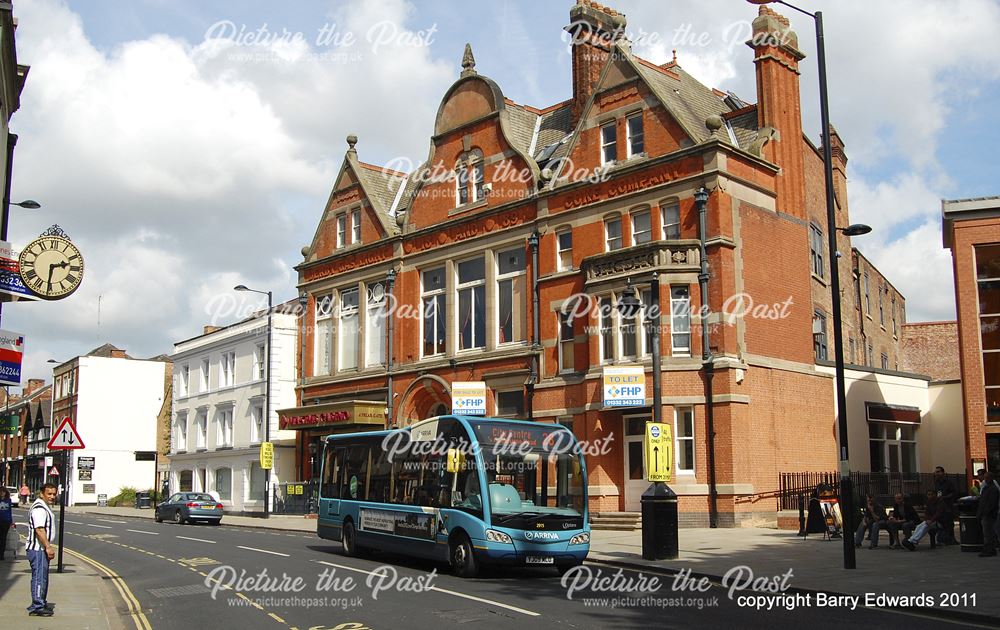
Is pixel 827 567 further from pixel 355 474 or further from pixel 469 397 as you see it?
pixel 469 397

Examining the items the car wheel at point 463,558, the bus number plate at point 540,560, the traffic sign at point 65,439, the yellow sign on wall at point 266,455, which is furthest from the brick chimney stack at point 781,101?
the yellow sign on wall at point 266,455

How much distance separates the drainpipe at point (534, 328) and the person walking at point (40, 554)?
20067 millimetres

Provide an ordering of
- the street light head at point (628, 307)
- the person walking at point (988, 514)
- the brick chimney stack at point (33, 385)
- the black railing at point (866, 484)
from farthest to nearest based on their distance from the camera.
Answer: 1. the brick chimney stack at point (33, 385)
2. the street light head at point (628, 307)
3. the black railing at point (866, 484)
4. the person walking at point (988, 514)

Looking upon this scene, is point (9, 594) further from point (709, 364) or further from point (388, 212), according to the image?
point (388, 212)

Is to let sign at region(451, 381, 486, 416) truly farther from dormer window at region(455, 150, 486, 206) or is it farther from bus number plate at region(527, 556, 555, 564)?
bus number plate at region(527, 556, 555, 564)

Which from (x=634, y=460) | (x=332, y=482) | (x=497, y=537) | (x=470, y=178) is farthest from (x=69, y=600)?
(x=470, y=178)

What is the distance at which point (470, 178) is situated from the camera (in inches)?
1463

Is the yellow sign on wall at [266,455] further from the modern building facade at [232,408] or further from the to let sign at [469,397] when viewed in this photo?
the to let sign at [469,397]

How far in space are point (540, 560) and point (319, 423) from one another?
2571 cm

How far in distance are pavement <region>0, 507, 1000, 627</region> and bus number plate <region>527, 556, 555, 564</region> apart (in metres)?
1.99

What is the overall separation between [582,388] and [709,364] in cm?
471

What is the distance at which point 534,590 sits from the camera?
14.9 m

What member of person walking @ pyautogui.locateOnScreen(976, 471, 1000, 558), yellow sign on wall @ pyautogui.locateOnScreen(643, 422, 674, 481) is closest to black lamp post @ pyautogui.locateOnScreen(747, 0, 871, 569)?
person walking @ pyautogui.locateOnScreen(976, 471, 1000, 558)

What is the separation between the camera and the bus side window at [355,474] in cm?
2117
